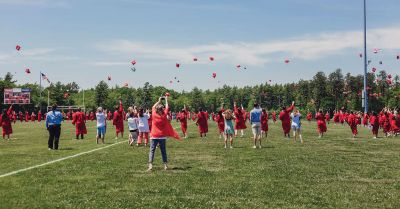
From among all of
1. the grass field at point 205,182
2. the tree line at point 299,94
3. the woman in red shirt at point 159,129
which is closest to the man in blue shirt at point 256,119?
the grass field at point 205,182

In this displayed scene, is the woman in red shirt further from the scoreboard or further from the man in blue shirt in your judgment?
the scoreboard

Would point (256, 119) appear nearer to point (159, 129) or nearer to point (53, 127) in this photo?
point (159, 129)

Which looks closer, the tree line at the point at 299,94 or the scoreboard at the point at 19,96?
the scoreboard at the point at 19,96

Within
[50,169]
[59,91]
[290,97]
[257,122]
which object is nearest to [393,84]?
[290,97]

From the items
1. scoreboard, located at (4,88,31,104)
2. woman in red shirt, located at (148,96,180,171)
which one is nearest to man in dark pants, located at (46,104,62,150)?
woman in red shirt, located at (148,96,180,171)

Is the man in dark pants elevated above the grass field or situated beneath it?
elevated above

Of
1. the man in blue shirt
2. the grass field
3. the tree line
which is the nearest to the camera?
the grass field

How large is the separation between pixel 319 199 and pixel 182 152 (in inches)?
453

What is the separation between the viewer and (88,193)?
10.6m

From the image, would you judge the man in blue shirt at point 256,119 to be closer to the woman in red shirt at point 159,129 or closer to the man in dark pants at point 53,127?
the woman in red shirt at point 159,129

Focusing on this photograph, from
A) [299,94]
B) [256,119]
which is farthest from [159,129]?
[299,94]

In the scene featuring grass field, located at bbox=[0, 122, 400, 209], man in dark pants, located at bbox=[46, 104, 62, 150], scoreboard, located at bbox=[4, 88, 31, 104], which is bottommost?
grass field, located at bbox=[0, 122, 400, 209]

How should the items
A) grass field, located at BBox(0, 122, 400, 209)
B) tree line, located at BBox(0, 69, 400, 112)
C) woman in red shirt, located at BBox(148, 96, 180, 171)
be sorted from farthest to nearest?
tree line, located at BBox(0, 69, 400, 112)
woman in red shirt, located at BBox(148, 96, 180, 171)
grass field, located at BBox(0, 122, 400, 209)

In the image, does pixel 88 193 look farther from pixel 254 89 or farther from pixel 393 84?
pixel 254 89
